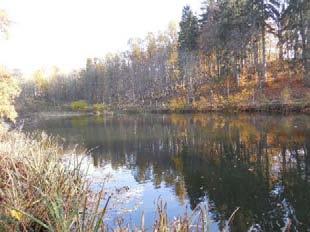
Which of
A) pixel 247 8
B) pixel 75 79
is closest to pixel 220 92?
pixel 247 8

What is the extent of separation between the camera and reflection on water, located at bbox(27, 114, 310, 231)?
394 inches

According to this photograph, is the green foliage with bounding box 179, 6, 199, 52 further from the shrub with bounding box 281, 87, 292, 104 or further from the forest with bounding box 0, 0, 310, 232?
the shrub with bounding box 281, 87, 292, 104

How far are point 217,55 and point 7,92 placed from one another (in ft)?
139

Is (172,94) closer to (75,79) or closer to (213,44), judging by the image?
(213,44)

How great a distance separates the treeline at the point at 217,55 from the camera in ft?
151

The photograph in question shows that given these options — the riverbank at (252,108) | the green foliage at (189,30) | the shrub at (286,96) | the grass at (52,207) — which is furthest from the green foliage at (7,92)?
the green foliage at (189,30)

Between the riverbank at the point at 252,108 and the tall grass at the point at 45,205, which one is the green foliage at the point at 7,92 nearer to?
the tall grass at the point at 45,205

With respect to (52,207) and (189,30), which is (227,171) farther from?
(189,30)

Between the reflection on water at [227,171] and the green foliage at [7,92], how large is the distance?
16.8 ft

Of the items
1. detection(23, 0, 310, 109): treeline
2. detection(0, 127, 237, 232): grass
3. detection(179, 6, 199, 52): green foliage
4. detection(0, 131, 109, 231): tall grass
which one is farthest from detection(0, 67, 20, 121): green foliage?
detection(179, 6, 199, 52): green foliage

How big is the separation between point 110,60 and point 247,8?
63263 millimetres

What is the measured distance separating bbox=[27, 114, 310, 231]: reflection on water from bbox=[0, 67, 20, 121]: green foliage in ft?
16.8

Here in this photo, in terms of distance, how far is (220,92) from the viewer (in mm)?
53344

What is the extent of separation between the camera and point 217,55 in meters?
56.0
